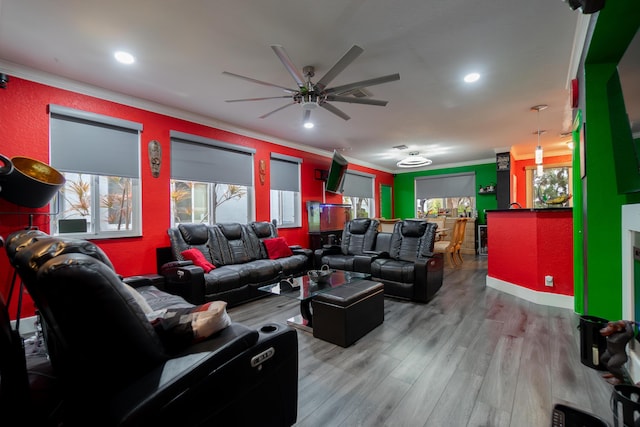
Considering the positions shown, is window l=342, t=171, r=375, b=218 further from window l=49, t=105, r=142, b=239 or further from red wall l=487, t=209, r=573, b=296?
window l=49, t=105, r=142, b=239

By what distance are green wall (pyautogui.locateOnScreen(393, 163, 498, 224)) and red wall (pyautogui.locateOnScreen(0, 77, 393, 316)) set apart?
17.1 ft

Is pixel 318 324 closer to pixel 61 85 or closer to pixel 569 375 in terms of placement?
pixel 569 375

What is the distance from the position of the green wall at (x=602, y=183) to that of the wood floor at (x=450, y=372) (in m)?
0.53

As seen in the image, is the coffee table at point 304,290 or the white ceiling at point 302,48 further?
the coffee table at point 304,290

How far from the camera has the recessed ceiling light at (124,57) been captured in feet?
8.24

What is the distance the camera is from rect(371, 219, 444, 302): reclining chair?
340 centimetres

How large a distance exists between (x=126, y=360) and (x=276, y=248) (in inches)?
137

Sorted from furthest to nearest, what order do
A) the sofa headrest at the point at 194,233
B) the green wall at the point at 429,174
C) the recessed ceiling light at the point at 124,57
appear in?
the green wall at the point at 429,174 → the sofa headrest at the point at 194,233 → the recessed ceiling light at the point at 124,57

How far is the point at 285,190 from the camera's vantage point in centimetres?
554

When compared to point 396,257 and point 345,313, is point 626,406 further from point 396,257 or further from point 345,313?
point 396,257

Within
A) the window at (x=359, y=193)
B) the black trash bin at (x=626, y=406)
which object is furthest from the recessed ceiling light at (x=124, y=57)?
the window at (x=359, y=193)

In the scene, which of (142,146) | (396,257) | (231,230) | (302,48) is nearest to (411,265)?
(396,257)

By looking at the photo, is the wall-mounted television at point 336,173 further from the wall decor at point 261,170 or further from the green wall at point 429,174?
the green wall at point 429,174

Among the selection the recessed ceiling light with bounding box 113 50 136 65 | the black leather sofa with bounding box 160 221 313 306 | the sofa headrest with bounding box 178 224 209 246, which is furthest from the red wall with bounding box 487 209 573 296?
the recessed ceiling light with bounding box 113 50 136 65
